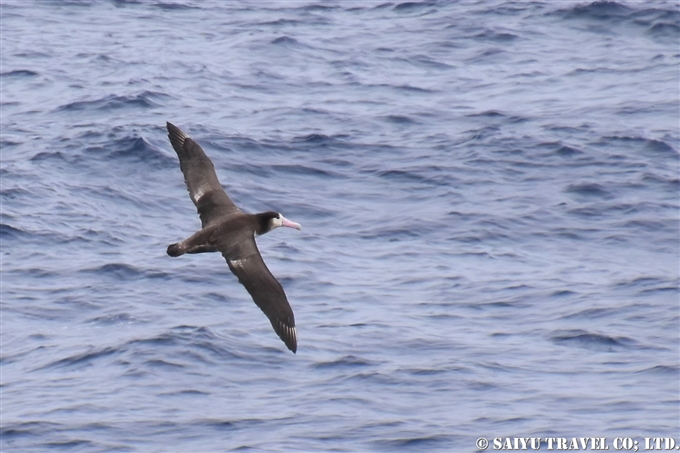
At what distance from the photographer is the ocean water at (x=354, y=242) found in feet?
55.2

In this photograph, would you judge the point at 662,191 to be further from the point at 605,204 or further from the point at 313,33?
the point at 313,33

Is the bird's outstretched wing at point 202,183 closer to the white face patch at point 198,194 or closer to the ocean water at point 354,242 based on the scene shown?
the white face patch at point 198,194

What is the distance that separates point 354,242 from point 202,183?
278 inches

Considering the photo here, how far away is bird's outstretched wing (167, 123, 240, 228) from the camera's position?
43.0ft

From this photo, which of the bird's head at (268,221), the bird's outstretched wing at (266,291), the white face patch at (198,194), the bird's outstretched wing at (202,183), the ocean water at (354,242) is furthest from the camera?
Result: the ocean water at (354,242)

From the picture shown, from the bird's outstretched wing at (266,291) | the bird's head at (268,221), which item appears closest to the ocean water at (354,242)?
the bird's head at (268,221)

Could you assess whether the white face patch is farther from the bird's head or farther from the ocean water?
the ocean water

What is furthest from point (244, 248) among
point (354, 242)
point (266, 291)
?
point (354, 242)

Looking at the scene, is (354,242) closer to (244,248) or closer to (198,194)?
(198,194)

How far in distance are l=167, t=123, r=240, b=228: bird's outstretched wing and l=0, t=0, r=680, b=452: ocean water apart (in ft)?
12.5

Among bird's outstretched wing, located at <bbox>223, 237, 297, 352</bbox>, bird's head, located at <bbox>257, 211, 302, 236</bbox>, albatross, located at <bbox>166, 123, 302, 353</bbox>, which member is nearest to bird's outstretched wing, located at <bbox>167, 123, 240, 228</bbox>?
albatross, located at <bbox>166, 123, 302, 353</bbox>

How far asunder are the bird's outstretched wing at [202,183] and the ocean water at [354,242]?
380 centimetres

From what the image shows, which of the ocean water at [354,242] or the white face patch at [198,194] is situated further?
the ocean water at [354,242]

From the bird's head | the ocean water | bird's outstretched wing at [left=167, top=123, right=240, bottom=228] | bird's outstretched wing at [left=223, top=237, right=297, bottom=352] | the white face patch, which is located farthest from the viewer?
the ocean water
